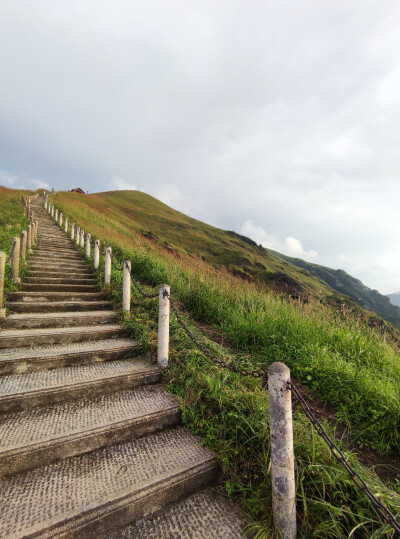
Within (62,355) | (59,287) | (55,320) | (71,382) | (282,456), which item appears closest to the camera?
(282,456)

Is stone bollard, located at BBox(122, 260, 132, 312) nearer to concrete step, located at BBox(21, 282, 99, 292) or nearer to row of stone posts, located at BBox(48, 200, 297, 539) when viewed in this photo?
concrete step, located at BBox(21, 282, 99, 292)

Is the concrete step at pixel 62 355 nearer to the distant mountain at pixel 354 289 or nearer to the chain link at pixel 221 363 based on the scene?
the chain link at pixel 221 363

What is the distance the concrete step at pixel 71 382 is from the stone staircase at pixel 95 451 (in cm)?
1

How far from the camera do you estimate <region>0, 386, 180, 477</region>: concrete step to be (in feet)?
7.29

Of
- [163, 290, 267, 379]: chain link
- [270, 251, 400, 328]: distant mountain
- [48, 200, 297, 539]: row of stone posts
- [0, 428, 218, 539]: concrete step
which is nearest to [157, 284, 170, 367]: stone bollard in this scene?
[163, 290, 267, 379]: chain link

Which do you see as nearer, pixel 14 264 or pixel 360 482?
pixel 360 482

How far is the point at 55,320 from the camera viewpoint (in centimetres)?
460

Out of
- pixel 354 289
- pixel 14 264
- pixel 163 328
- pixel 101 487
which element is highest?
pixel 354 289

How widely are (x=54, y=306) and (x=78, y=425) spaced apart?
10.9ft

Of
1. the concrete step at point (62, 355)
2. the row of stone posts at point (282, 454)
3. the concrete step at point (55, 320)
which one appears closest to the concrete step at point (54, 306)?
the concrete step at point (55, 320)

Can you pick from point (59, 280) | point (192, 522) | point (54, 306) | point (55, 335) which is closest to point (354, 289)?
point (59, 280)

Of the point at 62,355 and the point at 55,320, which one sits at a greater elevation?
the point at 55,320

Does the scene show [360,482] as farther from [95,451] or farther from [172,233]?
[172,233]

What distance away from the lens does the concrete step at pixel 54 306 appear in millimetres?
4977
